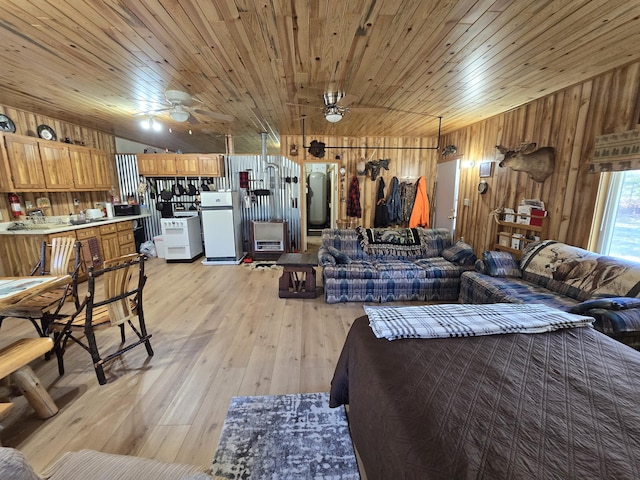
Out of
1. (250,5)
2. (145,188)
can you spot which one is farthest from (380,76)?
(145,188)

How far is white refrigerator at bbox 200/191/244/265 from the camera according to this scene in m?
5.27

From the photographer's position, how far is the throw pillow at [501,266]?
3.07m

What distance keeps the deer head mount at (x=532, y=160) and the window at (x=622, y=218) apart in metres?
0.68

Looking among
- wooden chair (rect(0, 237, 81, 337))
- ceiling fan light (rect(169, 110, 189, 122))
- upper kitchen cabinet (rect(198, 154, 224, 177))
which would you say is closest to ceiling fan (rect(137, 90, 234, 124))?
ceiling fan light (rect(169, 110, 189, 122))

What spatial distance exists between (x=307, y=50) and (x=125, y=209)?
515 centimetres

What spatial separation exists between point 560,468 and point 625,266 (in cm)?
241

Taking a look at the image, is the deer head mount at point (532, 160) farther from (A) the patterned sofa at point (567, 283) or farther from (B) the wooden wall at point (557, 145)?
(A) the patterned sofa at point (567, 283)

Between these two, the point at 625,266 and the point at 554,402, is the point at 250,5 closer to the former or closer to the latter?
the point at 554,402

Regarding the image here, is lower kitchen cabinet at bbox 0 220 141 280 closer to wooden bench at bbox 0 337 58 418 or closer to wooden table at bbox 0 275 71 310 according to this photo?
wooden table at bbox 0 275 71 310

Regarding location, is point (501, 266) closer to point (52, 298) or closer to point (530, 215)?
point (530, 215)

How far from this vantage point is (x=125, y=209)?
5.46 meters

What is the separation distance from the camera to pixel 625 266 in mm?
2225

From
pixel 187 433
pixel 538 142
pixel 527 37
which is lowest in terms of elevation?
pixel 187 433

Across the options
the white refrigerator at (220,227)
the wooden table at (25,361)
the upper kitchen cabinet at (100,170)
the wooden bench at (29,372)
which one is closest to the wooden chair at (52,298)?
the wooden table at (25,361)
